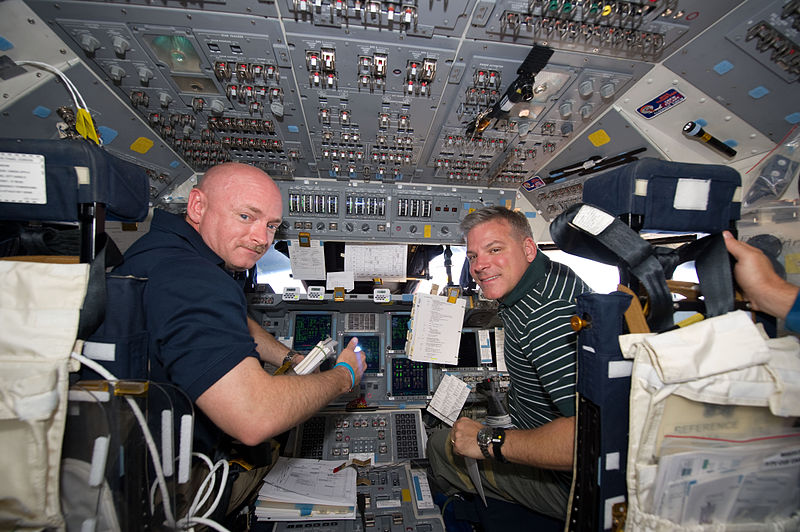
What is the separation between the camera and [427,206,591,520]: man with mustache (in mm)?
1192

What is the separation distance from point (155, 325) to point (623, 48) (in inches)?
102

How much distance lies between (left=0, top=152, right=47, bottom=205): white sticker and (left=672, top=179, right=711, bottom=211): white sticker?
196cm

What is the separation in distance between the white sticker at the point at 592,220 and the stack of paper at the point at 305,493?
6.29 feet

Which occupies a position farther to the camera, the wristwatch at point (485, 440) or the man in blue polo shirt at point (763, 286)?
the wristwatch at point (485, 440)

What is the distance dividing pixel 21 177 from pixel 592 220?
1.74 m

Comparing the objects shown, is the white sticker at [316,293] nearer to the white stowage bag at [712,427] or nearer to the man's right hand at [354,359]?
the man's right hand at [354,359]

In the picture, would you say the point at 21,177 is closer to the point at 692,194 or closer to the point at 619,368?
the point at 619,368

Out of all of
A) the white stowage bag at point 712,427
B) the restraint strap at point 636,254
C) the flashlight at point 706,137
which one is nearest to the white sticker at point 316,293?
the restraint strap at point 636,254

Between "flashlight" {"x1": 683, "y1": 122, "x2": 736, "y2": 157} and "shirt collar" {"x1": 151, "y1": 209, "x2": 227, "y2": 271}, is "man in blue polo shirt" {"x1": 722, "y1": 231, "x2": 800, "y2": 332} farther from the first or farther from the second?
"shirt collar" {"x1": 151, "y1": 209, "x2": 227, "y2": 271}

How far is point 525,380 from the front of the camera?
1592mm

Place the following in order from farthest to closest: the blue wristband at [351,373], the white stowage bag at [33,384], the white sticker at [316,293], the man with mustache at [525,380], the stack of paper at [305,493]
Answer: the white sticker at [316,293]
the stack of paper at [305,493]
the blue wristband at [351,373]
the man with mustache at [525,380]
the white stowage bag at [33,384]

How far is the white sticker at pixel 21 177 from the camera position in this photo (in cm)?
85

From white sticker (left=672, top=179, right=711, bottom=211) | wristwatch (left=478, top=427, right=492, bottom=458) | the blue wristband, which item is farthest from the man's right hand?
white sticker (left=672, top=179, right=711, bottom=211)

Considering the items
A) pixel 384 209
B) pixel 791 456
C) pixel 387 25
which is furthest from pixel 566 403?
pixel 387 25
